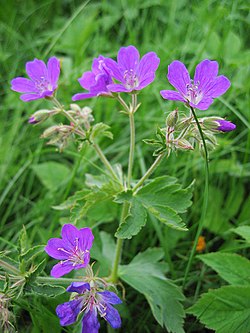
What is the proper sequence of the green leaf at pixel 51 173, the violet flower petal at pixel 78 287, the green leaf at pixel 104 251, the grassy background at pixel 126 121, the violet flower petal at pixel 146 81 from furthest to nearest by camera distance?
the green leaf at pixel 51 173 < the grassy background at pixel 126 121 < the green leaf at pixel 104 251 < the violet flower petal at pixel 146 81 < the violet flower petal at pixel 78 287

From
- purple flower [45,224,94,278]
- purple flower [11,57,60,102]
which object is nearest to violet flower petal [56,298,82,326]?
purple flower [45,224,94,278]

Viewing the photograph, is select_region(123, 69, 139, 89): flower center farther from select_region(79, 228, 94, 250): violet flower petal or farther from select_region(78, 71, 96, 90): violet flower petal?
select_region(79, 228, 94, 250): violet flower petal

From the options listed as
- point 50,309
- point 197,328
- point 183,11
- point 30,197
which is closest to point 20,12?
point 183,11

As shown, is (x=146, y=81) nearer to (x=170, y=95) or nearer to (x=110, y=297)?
(x=170, y=95)

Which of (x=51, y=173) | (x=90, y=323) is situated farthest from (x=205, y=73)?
(x=51, y=173)

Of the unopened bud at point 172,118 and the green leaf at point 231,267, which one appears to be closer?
the unopened bud at point 172,118

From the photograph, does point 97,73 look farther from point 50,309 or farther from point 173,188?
point 50,309

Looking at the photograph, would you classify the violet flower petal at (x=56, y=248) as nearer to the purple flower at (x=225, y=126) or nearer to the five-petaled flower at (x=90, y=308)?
the five-petaled flower at (x=90, y=308)

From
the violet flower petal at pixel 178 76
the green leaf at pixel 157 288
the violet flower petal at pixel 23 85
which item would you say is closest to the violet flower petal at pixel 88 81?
the violet flower petal at pixel 23 85
